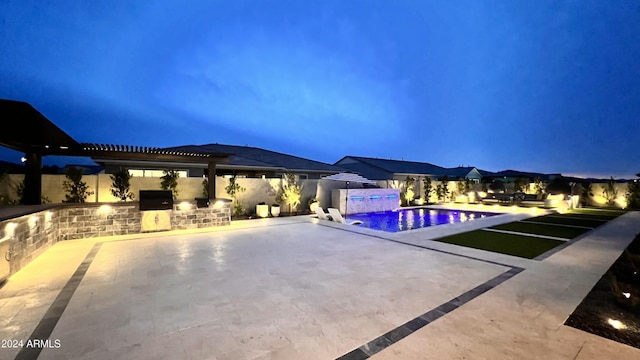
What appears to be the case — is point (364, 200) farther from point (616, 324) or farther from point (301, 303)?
point (616, 324)

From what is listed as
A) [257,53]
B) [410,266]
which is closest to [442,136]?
[257,53]

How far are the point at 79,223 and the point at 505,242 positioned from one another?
13629mm

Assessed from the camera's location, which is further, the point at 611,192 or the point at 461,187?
the point at 461,187

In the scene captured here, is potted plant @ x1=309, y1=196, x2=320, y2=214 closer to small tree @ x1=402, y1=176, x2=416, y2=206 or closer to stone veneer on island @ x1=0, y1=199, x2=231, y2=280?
stone veneer on island @ x1=0, y1=199, x2=231, y2=280

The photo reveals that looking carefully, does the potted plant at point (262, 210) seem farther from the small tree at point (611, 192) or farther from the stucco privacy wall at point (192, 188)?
the small tree at point (611, 192)

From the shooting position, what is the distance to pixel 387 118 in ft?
151

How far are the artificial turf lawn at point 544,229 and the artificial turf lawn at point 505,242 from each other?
1.41 meters

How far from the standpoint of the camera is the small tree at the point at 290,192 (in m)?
14.6

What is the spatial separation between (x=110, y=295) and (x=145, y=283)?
0.58 m

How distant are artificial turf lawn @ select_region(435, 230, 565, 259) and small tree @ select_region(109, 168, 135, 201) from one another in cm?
1241

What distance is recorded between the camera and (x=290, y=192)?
47.9 feet

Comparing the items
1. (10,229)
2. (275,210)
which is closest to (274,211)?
(275,210)

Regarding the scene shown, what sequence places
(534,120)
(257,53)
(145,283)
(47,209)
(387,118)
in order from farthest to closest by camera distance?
(387,118), (534,120), (257,53), (47,209), (145,283)

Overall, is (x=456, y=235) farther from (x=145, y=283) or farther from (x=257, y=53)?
(x=257, y=53)
